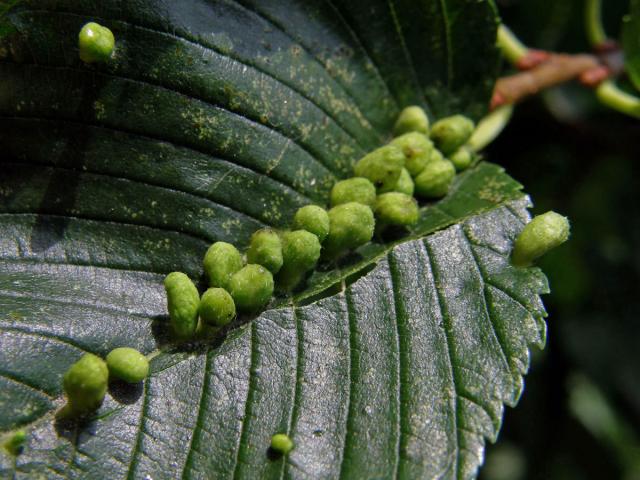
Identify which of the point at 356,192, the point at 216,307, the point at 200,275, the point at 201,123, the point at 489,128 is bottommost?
the point at 216,307

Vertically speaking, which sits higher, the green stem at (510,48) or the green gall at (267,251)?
the green stem at (510,48)

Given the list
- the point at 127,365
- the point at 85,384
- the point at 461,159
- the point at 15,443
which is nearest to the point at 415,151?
the point at 461,159

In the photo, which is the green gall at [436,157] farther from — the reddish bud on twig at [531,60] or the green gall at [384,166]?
the reddish bud on twig at [531,60]

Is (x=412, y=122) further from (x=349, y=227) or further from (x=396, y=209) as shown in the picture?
(x=349, y=227)

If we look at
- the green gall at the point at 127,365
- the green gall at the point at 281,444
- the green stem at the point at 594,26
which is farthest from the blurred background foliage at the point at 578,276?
the green gall at the point at 127,365

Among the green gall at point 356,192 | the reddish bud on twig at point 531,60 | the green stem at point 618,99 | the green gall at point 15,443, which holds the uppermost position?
the reddish bud on twig at point 531,60

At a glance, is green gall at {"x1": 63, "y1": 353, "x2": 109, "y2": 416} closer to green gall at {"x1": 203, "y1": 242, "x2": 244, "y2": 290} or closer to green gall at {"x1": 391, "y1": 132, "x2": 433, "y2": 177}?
green gall at {"x1": 203, "y1": 242, "x2": 244, "y2": 290}
